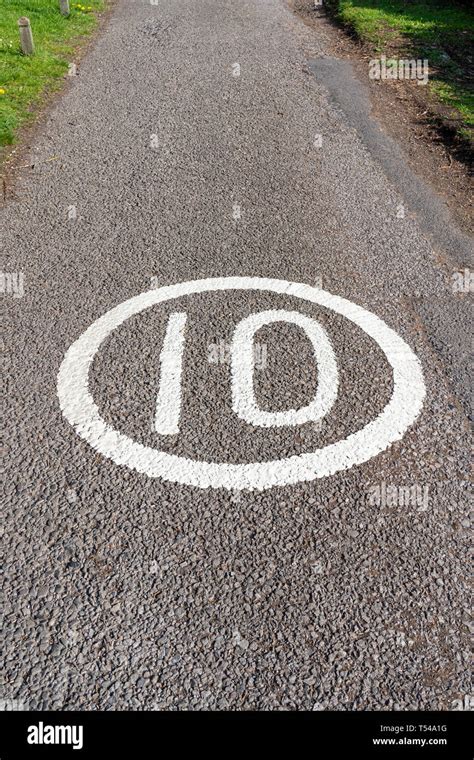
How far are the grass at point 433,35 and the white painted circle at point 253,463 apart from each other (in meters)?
4.54

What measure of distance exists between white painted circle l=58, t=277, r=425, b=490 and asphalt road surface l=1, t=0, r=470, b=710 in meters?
0.01

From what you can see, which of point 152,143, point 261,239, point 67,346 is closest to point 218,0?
point 152,143

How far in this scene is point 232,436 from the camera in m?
3.61

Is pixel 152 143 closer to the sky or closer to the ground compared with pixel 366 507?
closer to the sky

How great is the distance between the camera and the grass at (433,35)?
28.9ft

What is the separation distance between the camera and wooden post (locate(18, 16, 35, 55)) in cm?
940

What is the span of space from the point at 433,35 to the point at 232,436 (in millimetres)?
10458

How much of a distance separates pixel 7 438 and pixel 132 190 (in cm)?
356

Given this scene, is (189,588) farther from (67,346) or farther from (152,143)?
(152,143)
